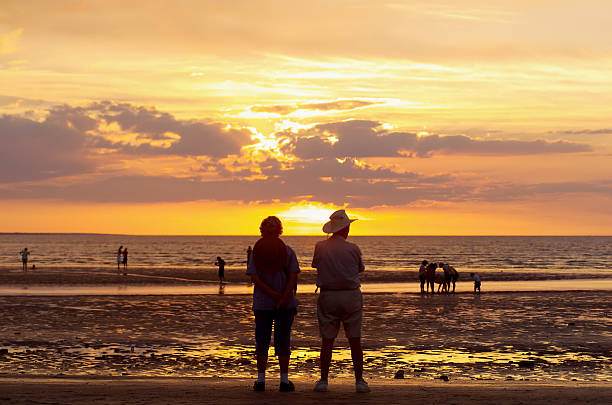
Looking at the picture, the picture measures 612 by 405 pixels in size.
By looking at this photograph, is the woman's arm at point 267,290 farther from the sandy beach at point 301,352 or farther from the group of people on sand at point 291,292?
the sandy beach at point 301,352

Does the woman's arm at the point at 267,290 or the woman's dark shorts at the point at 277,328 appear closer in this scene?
the woman's arm at the point at 267,290

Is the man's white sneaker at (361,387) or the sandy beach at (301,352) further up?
the man's white sneaker at (361,387)

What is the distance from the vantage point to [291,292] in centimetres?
942

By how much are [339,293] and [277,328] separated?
3.12 ft

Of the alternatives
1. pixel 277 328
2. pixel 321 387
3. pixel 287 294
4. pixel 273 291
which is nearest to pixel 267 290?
pixel 273 291

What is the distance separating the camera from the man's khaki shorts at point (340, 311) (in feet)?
30.7

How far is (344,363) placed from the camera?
13.4 m

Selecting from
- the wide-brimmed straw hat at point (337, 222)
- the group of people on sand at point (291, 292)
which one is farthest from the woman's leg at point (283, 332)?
the wide-brimmed straw hat at point (337, 222)

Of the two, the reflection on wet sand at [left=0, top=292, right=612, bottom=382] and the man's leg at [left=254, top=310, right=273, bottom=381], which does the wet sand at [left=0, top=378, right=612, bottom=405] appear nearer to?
the man's leg at [left=254, top=310, right=273, bottom=381]

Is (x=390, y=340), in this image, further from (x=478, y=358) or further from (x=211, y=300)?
(x=211, y=300)

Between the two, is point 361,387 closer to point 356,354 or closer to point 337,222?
point 356,354

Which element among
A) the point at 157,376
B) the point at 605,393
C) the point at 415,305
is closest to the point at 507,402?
the point at 605,393

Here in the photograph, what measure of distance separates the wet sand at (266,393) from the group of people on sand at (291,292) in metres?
0.41

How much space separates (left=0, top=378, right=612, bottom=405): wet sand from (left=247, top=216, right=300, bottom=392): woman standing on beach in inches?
15.6
